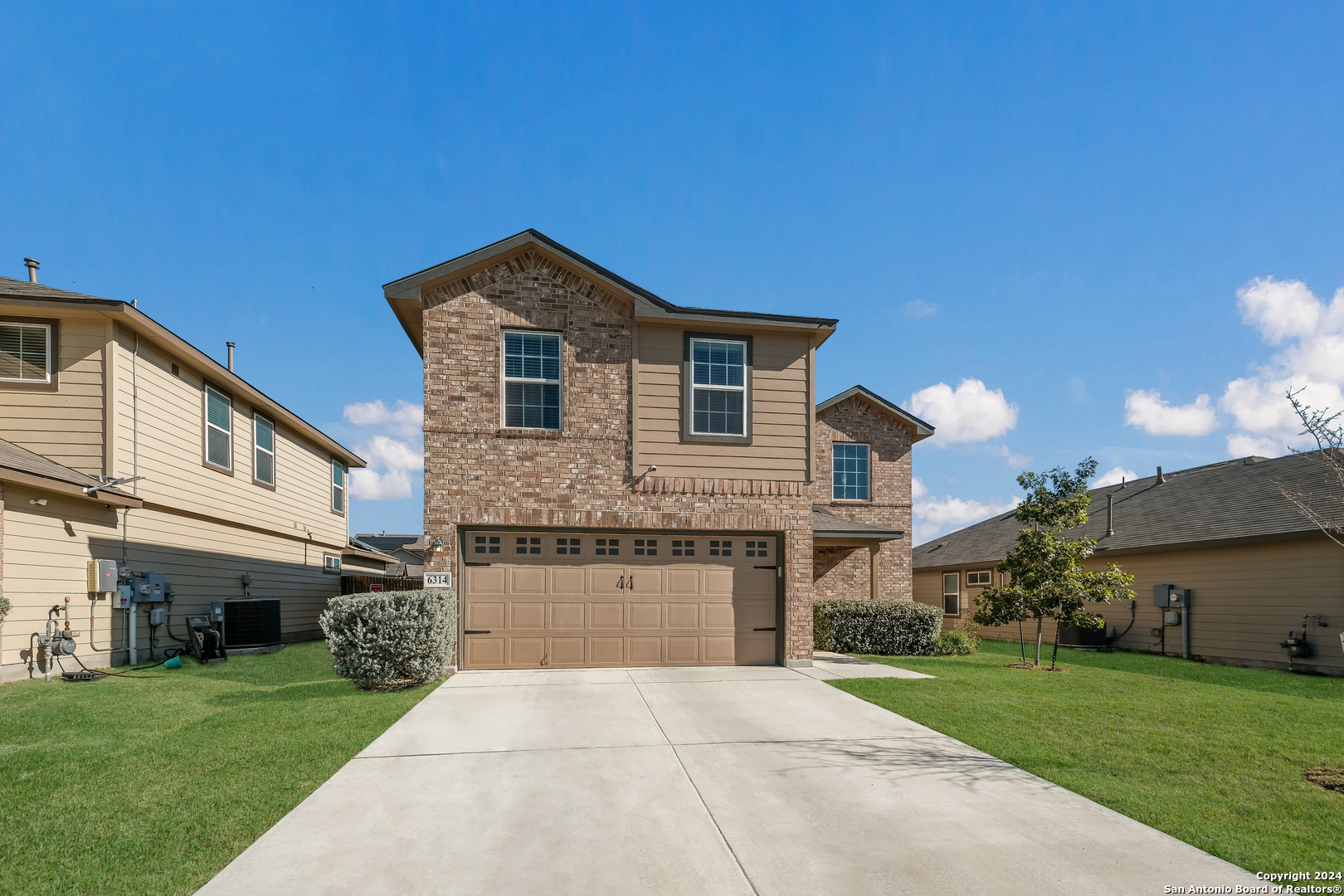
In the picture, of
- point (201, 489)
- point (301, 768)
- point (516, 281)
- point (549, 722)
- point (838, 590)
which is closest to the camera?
point (301, 768)

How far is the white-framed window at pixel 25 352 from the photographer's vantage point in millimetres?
11406

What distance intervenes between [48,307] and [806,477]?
1244 cm

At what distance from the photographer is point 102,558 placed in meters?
11.4

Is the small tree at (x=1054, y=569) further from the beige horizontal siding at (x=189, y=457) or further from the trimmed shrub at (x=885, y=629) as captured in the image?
the beige horizontal siding at (x=189, y=457)

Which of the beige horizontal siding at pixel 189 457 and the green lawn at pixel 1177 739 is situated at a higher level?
the beige horizontal siding at pixel 189 457

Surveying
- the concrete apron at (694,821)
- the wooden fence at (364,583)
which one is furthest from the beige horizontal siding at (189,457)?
the concrete apron at (694,821)

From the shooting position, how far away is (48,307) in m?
11.2

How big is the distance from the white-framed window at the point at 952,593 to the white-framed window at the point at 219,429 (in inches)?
840

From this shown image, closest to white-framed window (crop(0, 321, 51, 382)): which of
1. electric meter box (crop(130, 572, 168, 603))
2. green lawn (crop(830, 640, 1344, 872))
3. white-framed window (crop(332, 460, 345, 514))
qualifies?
electric meter box (crop(130, 572, 168, 603))

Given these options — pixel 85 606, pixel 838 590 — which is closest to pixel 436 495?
pixel 85 606

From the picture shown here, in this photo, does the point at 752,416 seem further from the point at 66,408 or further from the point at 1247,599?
the point at 1247,599

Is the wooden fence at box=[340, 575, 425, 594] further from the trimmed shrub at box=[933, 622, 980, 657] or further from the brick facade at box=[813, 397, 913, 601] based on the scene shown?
the trimmed shrub at box=[933, 622, 980, 657]

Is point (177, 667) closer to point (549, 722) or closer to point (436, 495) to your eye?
point (436, 495)

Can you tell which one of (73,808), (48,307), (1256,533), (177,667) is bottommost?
(177,667)
